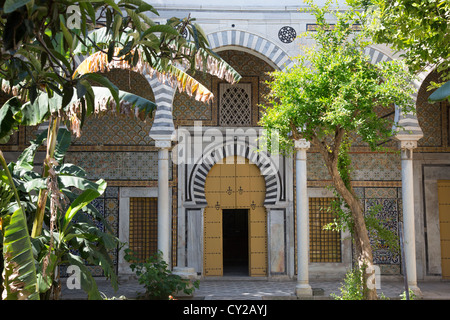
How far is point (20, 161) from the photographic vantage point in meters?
6.85

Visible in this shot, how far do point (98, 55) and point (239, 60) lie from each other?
660 centimetres

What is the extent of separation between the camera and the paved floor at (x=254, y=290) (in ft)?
32.8

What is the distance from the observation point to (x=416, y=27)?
6066mm

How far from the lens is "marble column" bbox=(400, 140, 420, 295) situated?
988 centimetres

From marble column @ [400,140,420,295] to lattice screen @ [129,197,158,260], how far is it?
18.3ft

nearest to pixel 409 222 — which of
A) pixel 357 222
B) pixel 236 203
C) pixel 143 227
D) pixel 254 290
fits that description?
pixel 357 222

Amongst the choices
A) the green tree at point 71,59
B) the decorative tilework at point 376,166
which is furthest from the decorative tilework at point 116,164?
the green tree at point 71,59

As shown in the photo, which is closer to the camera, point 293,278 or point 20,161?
point 20,161

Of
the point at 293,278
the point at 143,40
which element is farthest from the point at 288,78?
the point at 293,278

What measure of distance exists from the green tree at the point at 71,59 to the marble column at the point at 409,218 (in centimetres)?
484

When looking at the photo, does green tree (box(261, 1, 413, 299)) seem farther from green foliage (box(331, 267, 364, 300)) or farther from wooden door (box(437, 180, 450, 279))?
wooden door (box(437, 180, 450, 279))

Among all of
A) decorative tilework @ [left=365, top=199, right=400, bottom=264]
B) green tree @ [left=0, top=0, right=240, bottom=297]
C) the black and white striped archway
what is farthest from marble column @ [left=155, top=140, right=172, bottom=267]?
decorative tilework @ [left=365, top=199, right=400, bottom=264]

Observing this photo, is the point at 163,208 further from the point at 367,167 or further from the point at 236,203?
the point at 367,167
